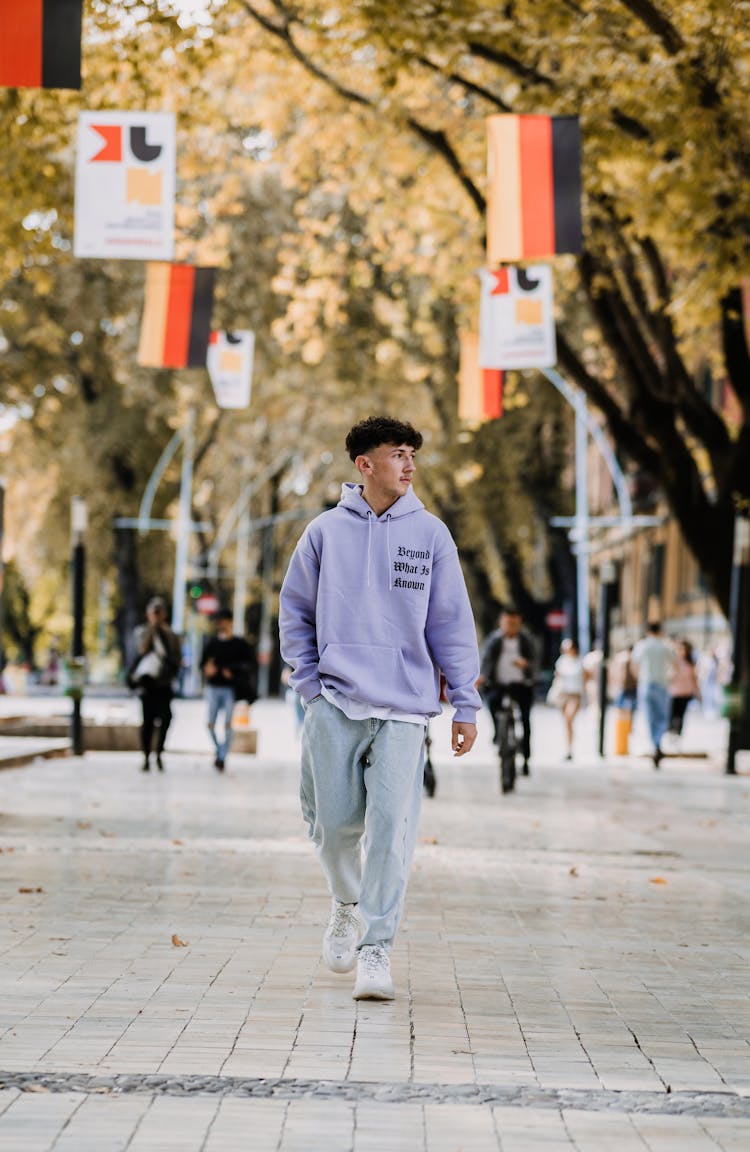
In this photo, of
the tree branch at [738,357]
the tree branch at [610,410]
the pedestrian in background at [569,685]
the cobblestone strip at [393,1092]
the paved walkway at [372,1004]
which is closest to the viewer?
the paved walkway at [372,1004]

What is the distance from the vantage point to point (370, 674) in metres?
7.07

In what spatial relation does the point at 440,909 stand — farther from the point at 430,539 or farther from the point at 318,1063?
the point at 318,1063

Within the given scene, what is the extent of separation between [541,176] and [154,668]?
6.97 meters

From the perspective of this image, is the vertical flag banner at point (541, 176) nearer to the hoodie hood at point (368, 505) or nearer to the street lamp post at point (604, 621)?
the hoodie hood at point (368, 505)

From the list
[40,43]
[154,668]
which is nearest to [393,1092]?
[40,43]

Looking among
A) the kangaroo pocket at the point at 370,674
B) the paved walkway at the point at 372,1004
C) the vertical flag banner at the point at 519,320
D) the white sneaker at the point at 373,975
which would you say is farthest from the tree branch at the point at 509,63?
the white sneaker at the point at 373,975

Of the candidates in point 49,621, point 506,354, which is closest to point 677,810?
point 506,354

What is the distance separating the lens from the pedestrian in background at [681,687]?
28016 mm

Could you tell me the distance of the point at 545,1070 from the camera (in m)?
5.91

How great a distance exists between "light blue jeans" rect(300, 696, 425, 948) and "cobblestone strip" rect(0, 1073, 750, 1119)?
4.77ft

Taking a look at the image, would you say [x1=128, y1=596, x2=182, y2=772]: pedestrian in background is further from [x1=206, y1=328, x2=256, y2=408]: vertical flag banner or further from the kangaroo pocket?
the kangaroo pocket

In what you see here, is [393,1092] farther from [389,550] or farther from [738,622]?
[738,622]

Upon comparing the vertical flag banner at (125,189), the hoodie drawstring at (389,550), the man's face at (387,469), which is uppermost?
the vertical flag banner at (125,189)

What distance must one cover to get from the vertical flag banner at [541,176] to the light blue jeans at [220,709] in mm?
6321
